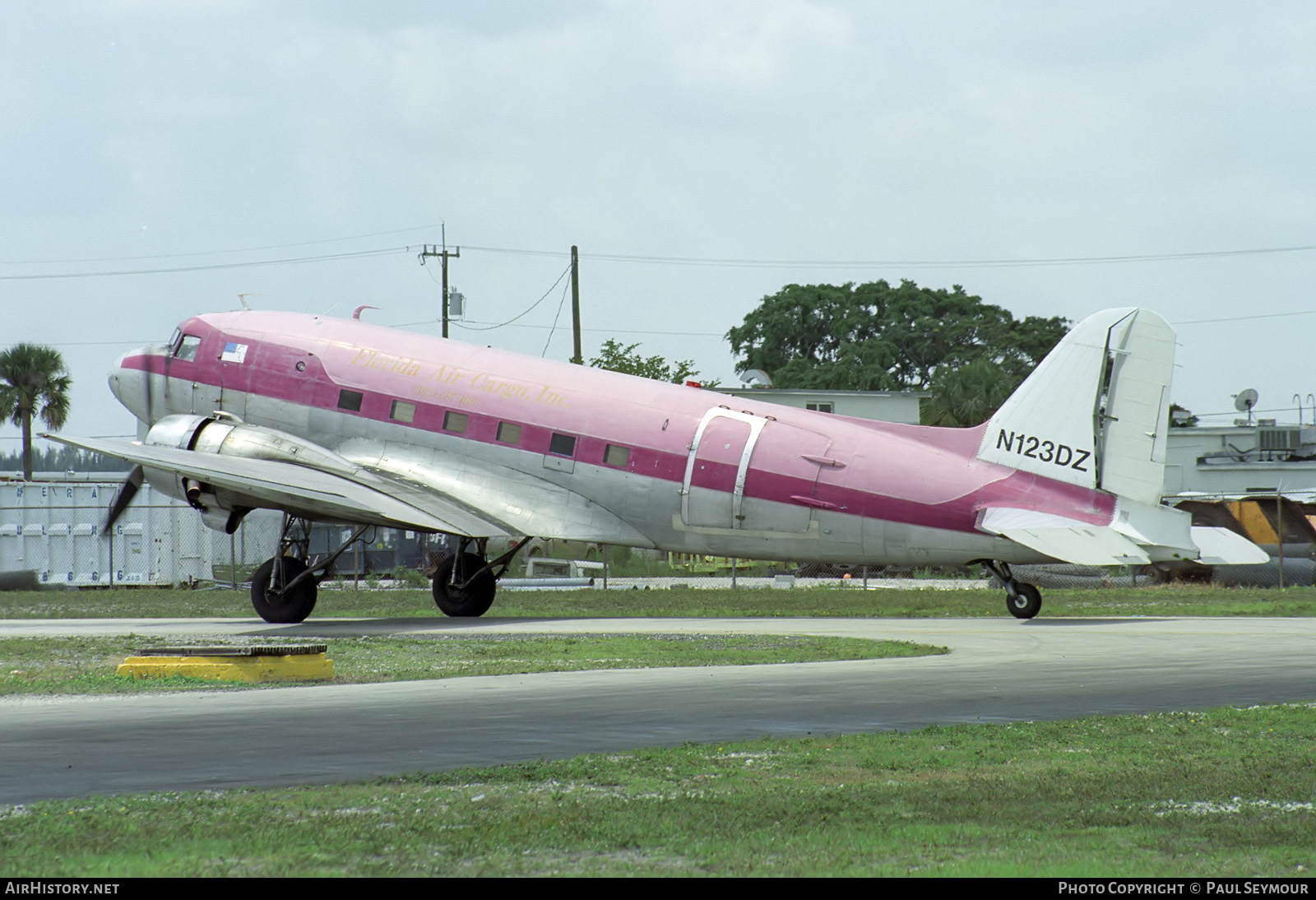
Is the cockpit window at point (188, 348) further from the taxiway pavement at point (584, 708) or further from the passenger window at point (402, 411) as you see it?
the taxiway pavement at point (584, 708)

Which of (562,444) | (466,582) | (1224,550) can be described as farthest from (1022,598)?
(466,582)

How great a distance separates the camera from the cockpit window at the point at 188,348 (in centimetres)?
3048

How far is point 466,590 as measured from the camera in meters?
29.2

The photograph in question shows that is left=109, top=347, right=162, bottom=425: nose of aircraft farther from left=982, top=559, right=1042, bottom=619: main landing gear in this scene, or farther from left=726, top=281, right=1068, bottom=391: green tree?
left=726, top=281, right=1068, bottom=391: green tree

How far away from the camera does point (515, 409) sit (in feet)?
92.7

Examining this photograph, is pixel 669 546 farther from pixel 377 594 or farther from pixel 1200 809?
pixel 1200 809

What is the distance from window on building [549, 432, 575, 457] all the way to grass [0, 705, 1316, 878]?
54.5 ft

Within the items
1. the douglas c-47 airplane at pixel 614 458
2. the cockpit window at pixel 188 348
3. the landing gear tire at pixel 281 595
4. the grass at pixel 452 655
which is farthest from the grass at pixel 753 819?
the cockpit window at pixel 188 348

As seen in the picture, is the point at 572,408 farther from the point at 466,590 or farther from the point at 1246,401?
the point at 1246,401

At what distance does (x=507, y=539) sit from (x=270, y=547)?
28977 mm

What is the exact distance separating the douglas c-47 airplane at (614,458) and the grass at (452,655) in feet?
12.3

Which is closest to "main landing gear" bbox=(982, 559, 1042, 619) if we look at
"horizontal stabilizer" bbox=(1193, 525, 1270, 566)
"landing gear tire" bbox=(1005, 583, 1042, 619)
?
"landing gear tire" bbox=(1005, 583, 1042, 619)

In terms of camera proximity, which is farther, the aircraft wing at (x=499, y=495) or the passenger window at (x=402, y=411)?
the passenger window at (x=402, y=411)
